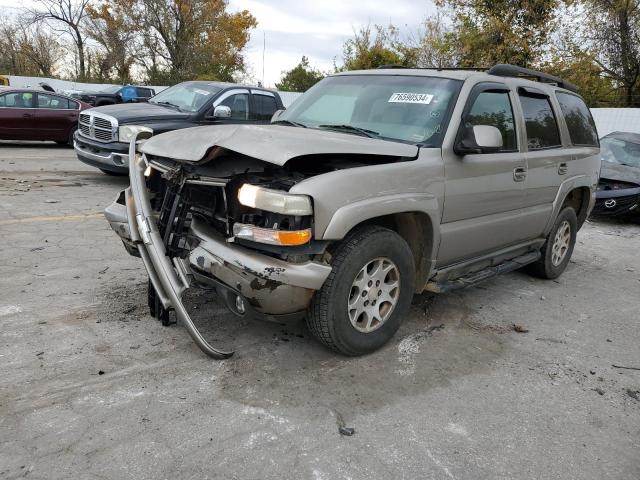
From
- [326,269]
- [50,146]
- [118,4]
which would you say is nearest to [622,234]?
[326,269]

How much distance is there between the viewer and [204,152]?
3084mm

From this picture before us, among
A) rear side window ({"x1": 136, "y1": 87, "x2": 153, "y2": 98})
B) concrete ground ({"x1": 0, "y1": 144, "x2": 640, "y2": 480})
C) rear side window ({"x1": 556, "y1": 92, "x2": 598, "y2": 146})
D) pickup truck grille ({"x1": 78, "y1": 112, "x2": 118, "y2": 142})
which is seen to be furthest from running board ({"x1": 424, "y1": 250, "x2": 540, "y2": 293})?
rear side window ({"x1": 136, "y1": 87, "x2": 153, "y2": 98})

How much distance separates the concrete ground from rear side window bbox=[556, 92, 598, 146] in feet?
5.85

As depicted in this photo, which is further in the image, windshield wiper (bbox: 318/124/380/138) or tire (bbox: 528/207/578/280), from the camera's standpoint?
tire (bbox: 528/207/578/280)

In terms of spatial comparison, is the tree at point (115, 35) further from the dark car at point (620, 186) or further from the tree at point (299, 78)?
the dark car at point (620, 186)

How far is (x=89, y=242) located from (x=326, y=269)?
3594mm

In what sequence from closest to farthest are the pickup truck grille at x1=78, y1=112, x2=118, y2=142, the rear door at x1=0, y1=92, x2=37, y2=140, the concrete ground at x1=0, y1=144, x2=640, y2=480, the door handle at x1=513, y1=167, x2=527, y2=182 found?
the concrete ground at x1=0, y1=144, x2=640, y2=480
the door handle at x1=513, y1=167, x2=527, y2=182
the pickup truck grille at x1=78, y1=112, x2=118, y2=142
the rear door at x1=0, y1=92, x2=37, y2=140

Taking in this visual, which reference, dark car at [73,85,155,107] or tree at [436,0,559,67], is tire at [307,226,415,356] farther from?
dark car at [73,85,155,107]

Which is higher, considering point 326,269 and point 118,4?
point 118,4

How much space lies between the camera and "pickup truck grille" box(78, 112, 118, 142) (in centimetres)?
830

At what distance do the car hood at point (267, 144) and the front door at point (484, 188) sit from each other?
505 millimetres

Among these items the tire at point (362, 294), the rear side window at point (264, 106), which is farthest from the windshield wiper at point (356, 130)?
the rear side window at point (264, 106)

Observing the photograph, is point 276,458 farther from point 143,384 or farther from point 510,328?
point 510,328

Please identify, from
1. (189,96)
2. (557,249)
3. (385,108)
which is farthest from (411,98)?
(189,96)
